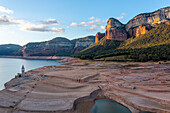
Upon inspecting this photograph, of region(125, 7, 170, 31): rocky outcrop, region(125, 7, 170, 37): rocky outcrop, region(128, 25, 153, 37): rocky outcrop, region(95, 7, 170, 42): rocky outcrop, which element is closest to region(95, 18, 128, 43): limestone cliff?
region(95, 7, 170, 42): rocky outcrop

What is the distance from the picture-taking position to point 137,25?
114938 mm

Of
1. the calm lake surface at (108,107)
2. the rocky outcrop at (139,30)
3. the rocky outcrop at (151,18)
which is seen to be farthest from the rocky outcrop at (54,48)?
the calm lake surface at (108,107)

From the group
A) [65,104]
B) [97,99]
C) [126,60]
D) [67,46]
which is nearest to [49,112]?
[65,104]

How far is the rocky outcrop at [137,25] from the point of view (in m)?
97.9

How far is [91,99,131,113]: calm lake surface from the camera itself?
1579 cm

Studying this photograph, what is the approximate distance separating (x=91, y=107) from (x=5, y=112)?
33.4 ft

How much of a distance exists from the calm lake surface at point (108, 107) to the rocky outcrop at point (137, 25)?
93441mm

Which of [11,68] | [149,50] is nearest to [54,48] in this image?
[11,68]

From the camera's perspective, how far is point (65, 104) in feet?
52.4

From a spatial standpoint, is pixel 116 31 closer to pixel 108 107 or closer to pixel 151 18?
pixel 151 18

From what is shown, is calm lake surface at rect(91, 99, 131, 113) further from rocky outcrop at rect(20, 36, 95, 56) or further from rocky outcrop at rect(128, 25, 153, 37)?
rocky outcrop at rect(20, 36, 95, 56)

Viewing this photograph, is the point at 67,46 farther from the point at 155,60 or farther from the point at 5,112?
the point at 5,112

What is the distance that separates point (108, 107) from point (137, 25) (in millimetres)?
113404

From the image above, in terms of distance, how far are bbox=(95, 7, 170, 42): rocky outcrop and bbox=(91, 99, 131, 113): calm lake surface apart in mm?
93441
